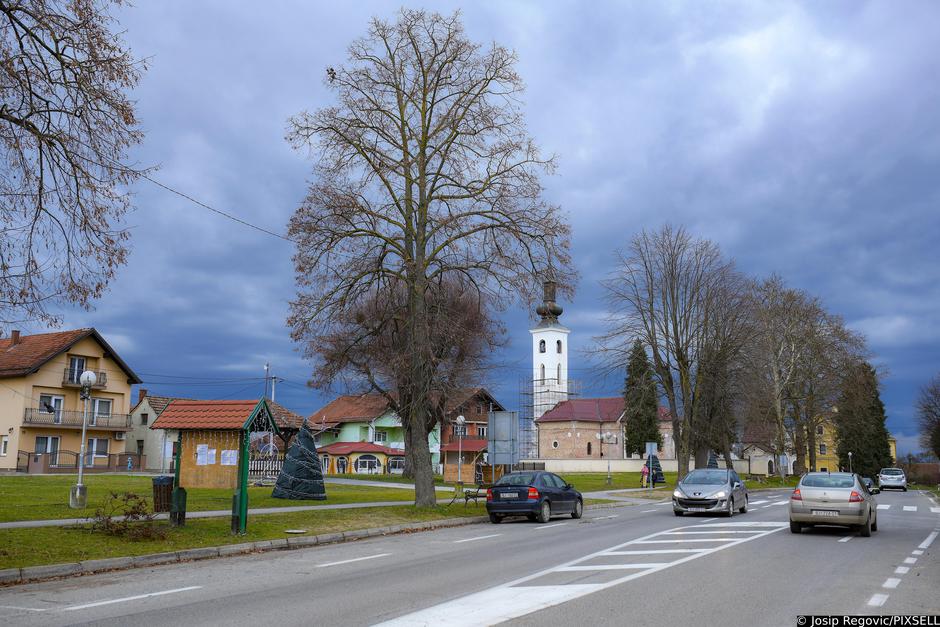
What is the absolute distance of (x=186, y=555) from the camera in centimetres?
1399

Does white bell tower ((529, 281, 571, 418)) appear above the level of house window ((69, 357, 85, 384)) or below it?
above

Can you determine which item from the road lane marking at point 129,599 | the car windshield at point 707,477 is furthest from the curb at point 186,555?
the car windshield at point 707,477

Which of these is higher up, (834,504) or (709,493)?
(834,504)

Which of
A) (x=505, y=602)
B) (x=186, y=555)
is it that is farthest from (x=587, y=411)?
(x=505, y=602)

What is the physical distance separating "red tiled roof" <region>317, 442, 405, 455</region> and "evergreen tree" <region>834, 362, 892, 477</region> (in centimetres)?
3738

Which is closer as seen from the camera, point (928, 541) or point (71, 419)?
point (928, 541)

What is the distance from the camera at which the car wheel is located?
2275 centimetres

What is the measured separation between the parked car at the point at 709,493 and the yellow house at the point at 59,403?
40819mm

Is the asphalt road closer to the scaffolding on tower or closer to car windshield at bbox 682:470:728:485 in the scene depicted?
car windshield at bbox 682:470:728:485

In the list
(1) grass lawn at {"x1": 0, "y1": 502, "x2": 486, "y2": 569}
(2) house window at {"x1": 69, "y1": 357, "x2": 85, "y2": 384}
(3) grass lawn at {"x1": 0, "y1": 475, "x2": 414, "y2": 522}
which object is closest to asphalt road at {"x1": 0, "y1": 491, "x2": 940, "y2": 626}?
(1) grass lawn at {"x1": 0, "y1": 502, "x2": 486, "y2": 569}

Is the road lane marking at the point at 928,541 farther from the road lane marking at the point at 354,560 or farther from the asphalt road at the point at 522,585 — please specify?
the road lane marking at the point at 354,560

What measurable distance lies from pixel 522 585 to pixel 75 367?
172ft

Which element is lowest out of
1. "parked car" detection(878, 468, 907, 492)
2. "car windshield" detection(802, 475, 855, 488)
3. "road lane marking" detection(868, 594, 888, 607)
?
"parked car" detection(878, 468, 907, 492)

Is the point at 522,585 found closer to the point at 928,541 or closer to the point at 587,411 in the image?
the point at 928,541
